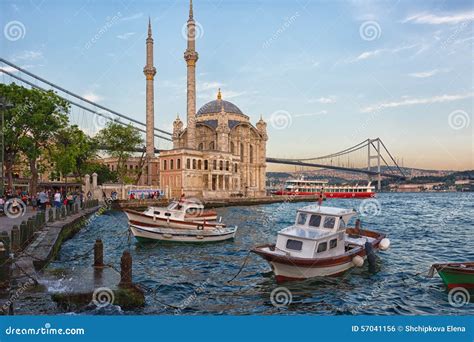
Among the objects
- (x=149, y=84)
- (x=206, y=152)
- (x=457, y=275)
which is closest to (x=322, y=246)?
(x=457, y=275)

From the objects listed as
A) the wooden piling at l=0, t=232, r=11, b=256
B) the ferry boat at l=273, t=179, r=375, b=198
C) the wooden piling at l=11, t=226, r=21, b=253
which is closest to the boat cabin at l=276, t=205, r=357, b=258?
the wooden piling at l=0, t=232, r=11, b=256

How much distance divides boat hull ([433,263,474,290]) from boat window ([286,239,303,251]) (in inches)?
177

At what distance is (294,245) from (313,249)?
71cm

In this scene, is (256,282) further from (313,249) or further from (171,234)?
(171,234)

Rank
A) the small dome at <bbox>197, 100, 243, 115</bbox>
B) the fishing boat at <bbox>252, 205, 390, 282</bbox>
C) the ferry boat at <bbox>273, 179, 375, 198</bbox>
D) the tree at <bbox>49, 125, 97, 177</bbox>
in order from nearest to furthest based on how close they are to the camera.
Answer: the fishing boat at <bbox>252, 205, 390, 282</bbox>, the tree at <bbox>49, 125, 97, 177</bbox>, the small dome at <bbox>197, 100, 243, 115</bbox>, the ferry boat at <bbox>273, 179, 375, 198</bbox>

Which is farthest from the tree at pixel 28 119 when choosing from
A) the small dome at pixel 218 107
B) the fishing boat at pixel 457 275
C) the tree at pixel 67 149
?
the small dome at pixel 218 107

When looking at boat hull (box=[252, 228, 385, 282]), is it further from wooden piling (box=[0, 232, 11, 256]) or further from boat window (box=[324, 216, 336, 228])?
wooden piling (box=[0, 232, 11, 256])

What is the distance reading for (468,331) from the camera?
6.71 meters

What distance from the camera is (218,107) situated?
313 ft

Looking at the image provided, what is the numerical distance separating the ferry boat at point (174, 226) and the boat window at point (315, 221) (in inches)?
355

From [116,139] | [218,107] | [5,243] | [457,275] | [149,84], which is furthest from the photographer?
[218,107]

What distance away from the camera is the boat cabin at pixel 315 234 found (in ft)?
47.2

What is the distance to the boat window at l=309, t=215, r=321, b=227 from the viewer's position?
15836 mm

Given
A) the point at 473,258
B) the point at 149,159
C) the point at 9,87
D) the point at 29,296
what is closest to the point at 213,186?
the point at 149,159
